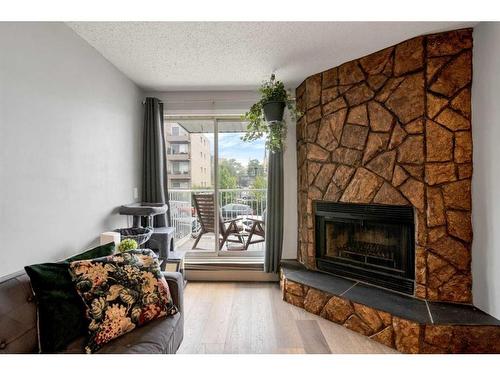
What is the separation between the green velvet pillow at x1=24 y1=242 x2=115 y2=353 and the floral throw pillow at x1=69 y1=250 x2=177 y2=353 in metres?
0.05

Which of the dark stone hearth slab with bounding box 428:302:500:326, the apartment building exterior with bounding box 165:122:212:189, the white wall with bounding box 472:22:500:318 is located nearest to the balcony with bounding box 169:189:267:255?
the apartment building exterior with bounding box 165:122:212:189

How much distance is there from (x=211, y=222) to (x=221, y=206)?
280mm

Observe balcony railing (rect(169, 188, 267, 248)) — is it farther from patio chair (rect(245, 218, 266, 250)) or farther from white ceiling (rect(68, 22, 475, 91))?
white ceiling (rect(68, 22, 475, 91))

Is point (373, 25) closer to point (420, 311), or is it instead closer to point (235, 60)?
point (235, 60)

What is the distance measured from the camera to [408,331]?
6.35ft

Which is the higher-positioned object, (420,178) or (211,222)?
(420,178)

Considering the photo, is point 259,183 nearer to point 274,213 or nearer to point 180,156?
point 274,213

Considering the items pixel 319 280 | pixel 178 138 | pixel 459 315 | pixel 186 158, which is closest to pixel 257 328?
pixel 319 280

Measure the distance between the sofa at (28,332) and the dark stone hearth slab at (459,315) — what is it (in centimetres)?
185

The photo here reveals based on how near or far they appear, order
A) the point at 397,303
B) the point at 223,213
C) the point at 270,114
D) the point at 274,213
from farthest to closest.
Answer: the point at 223,213 → the point at 274,213 → the point at 270,114 → the point at 397,303

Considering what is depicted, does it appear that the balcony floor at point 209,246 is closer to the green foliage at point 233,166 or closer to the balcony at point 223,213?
the balcony at point 223,213

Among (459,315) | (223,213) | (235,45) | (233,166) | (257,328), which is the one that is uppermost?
(235,45)

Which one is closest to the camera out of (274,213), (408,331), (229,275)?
(408,331)
